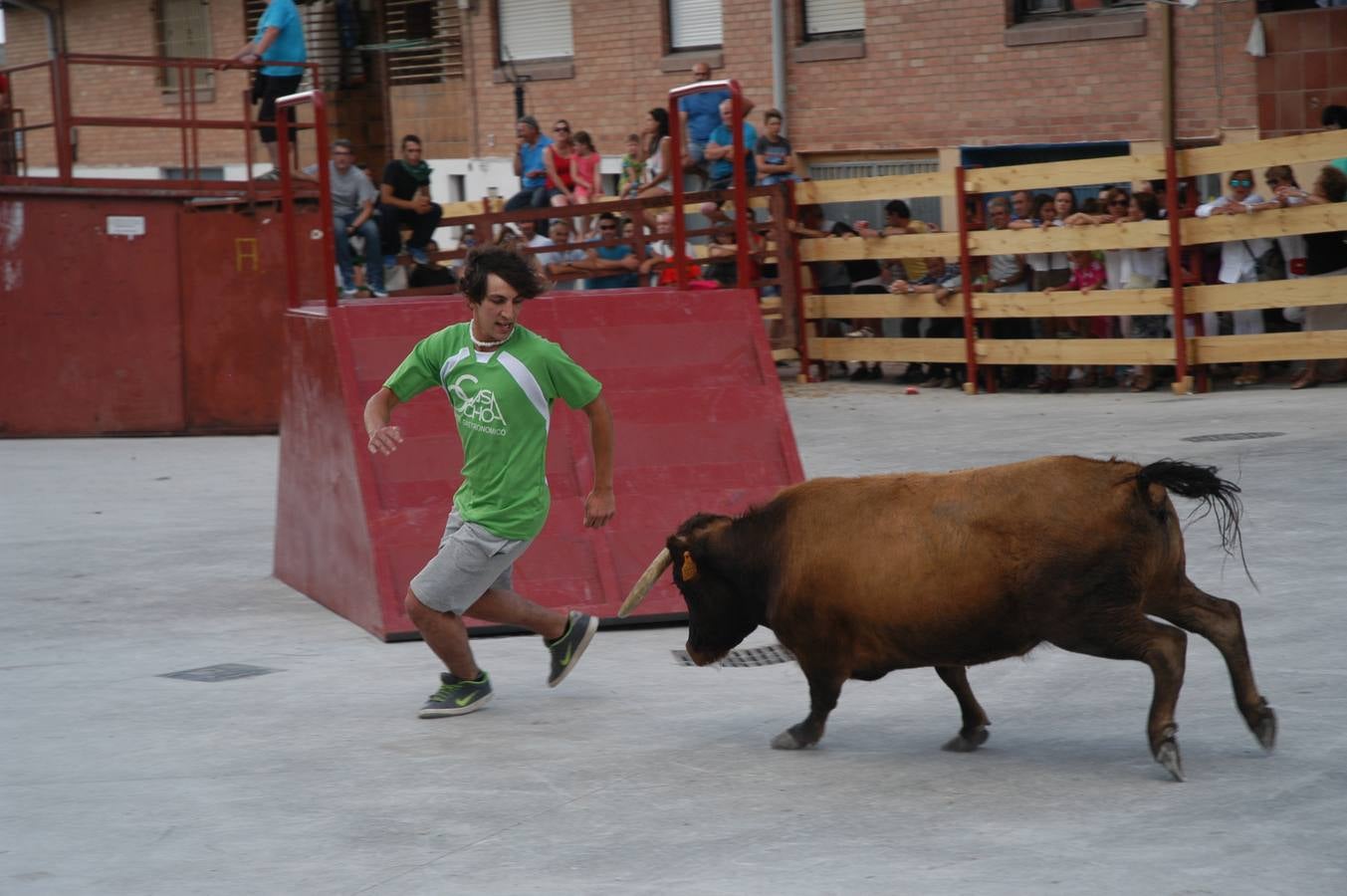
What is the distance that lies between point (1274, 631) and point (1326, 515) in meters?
2.30

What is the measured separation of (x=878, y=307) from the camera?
17828mm

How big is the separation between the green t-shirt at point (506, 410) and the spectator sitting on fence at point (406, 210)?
11.1 meters

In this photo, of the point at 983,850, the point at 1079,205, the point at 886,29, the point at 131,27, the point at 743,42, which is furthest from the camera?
the point at 131,27

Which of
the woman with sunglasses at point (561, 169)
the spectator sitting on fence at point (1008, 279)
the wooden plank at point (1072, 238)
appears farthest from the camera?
the woman with sunglasses at point (561, 169)

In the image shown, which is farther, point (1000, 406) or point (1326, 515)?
point (1000, 406)

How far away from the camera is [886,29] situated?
19.9 metres

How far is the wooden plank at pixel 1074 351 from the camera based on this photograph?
1552cm

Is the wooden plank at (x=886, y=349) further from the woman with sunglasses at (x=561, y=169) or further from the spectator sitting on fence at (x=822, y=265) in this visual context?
the woman with sunglasses at (x=561, y=169)

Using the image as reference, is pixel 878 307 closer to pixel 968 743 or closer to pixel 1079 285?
pixel 1079 285

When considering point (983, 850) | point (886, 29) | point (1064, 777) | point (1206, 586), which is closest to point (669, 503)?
point (1206, 586)

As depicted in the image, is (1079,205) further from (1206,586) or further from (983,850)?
(983,850)

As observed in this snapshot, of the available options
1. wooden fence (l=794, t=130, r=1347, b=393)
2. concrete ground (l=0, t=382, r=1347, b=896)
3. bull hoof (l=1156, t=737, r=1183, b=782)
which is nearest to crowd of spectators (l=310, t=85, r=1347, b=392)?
wooden fence (l=794, t=130, r=1347, b=393)

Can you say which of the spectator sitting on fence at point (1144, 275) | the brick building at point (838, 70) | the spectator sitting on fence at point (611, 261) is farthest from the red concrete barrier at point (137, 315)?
the spectator sitting on fence at point (1144, 275)

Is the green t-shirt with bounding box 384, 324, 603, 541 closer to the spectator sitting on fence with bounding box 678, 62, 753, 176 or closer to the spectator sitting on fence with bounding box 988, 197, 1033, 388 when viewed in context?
the spectator sitting on fence with bounding box 988, 197, 1033, 388
